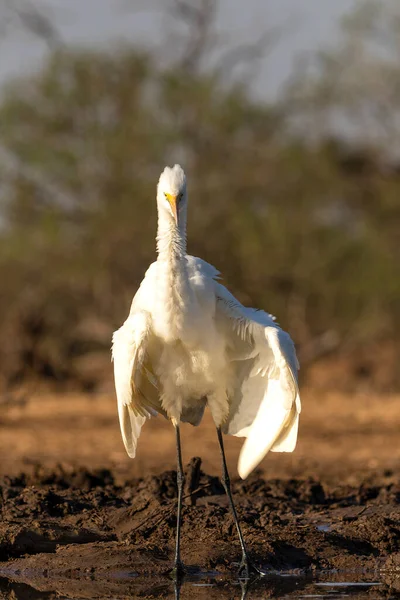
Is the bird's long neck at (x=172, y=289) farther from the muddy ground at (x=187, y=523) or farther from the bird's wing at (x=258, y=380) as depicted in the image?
the muddy ground at (x=187, y=523)

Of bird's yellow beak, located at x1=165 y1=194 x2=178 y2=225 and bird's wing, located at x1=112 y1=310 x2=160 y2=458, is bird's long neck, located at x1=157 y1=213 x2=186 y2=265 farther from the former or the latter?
bird's wing, located at x1=112 y1=310 x2=160 y2=458

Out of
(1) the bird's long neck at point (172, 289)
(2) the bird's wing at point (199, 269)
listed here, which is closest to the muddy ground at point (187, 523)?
(1) the bird's long neck at point (172, 289)

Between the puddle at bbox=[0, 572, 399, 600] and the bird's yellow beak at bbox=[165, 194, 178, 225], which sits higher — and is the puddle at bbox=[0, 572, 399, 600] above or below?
below

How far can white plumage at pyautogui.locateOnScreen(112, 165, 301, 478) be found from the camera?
730cm

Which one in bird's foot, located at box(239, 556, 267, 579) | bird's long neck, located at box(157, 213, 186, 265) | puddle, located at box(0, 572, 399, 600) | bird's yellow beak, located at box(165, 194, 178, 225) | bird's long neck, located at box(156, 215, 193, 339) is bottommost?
puddle, located at box(0, 572, 399, 600)

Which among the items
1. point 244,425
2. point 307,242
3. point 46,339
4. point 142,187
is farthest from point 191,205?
point 244,425

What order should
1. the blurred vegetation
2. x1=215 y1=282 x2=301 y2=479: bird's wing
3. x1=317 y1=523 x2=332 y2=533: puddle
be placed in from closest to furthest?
x1=215 y1=282 x2=301 y2=479: bird's wing
x1=317 y1=523 x2=332 y2=533: puddle
the blurred vegetation

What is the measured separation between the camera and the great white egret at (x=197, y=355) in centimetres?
730

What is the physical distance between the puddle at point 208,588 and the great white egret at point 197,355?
0.21 meters

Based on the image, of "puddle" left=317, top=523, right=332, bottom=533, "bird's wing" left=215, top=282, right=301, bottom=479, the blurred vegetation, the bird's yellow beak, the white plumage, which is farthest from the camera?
the blurred vegetation

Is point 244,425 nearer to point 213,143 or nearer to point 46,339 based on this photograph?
point 46,339

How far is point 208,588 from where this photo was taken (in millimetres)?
7145

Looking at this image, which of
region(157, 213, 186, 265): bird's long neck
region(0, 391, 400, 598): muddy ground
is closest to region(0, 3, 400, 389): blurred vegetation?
region(0, 391, 400, 598): muddy ground

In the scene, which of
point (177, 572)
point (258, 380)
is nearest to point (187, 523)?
point (177, 572)
